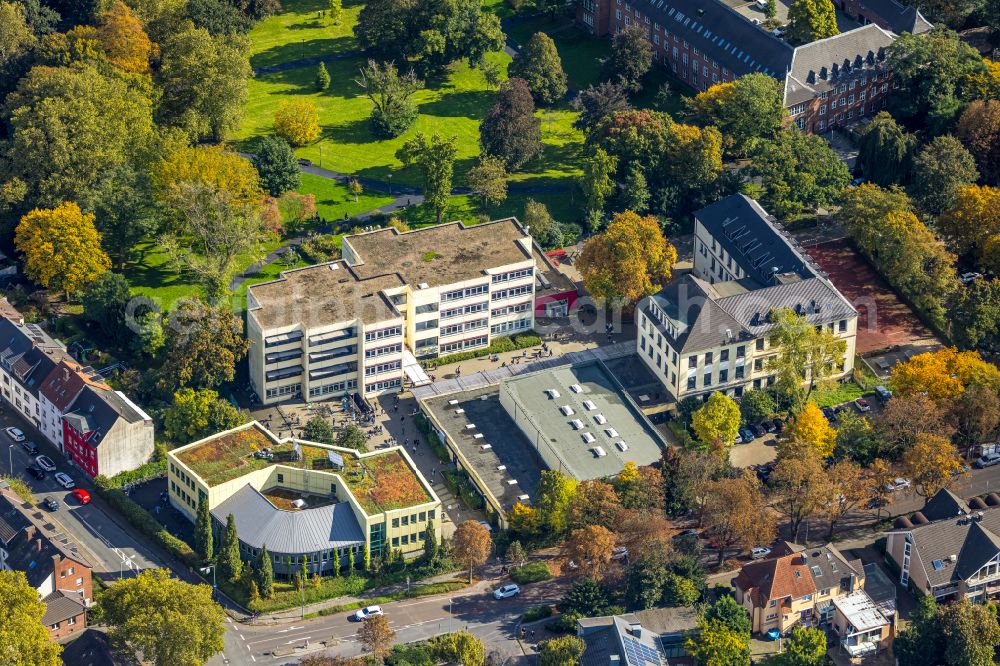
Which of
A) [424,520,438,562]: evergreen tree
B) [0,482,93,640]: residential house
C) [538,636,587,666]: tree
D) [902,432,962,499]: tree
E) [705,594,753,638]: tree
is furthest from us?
[902,432,962,499]: tree

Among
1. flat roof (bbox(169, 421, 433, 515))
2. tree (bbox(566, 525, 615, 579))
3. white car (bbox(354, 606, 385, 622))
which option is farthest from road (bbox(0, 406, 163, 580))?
tree (bbox(566, 525, 615, 579))

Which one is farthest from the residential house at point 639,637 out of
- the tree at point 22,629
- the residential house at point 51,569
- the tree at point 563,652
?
the tree at point 22,629

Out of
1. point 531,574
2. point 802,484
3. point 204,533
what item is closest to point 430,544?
point 531,574

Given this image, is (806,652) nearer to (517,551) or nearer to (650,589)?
(650,589)

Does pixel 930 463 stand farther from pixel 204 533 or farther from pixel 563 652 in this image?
pixel 204 533

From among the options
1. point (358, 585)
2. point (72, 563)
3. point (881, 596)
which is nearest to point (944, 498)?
point (881, 596)

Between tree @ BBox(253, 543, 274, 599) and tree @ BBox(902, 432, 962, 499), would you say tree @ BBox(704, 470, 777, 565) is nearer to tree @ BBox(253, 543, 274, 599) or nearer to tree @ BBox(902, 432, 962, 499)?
tree @ BBox(902, 432, 962, 499)

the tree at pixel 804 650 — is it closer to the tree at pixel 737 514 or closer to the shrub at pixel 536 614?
the tree at pixel 737 514
